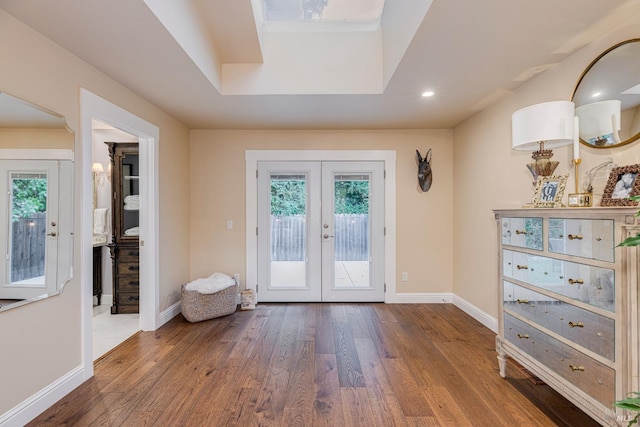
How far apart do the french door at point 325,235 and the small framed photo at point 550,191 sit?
2076 millimetres

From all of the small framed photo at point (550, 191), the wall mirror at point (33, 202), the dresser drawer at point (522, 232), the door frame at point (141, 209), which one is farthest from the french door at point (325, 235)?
the wall mirror at point (33, 202)

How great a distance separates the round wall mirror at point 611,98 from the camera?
1.71m

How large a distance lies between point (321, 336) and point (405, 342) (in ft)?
2.64

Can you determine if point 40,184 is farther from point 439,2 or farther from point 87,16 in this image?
point 439,2

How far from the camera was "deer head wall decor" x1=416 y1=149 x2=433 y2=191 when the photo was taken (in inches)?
153

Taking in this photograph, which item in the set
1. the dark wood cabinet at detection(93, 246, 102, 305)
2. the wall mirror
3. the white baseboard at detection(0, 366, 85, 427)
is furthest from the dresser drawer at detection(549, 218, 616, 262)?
the dark wood cabinet at detection(93, 246, 102, 305)

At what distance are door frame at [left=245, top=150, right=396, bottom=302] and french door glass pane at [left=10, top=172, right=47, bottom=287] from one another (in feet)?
7.41

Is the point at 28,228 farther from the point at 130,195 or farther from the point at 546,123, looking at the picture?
the point at 546,123

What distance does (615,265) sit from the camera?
1348 mm

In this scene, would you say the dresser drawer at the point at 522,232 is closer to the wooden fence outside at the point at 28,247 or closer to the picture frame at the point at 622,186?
the picture frame at the point at 622,186

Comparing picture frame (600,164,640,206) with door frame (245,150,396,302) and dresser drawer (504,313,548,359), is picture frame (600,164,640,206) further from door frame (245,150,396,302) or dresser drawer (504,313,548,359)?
door frame (245,150,396,302)

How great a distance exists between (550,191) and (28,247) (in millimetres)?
3263

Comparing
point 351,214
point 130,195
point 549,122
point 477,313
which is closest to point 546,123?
point 549,122

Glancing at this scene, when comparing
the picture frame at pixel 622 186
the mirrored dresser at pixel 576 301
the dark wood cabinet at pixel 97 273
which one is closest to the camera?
the mirrored dresser at pixel 576 301
